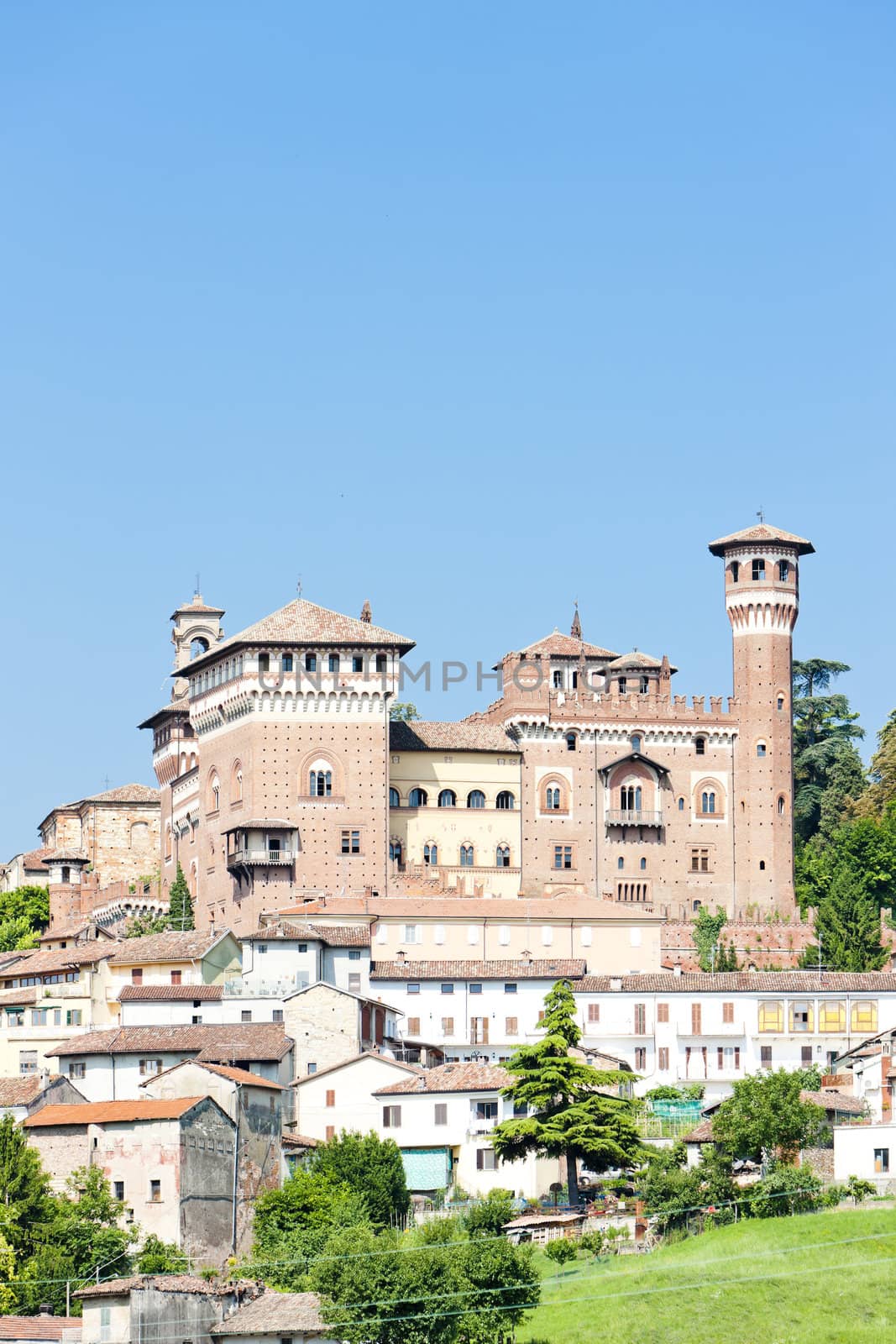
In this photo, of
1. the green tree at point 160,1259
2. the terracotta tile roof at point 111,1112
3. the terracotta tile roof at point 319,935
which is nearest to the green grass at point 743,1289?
the green tree at point 160,1259

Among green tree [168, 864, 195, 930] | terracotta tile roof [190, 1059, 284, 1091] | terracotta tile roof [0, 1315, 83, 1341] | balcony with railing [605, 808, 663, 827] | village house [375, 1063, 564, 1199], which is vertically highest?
balcony with railing [605, 808, 663, 827]

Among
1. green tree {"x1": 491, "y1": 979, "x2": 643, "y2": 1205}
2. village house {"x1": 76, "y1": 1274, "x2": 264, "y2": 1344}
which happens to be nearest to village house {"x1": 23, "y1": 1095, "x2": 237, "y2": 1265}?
green tree {"x1": 491, "y1": 979, "x2": 643, "y2": 1205}

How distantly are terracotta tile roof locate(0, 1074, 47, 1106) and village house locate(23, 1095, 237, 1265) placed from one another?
16.1 feet

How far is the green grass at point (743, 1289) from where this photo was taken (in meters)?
55.9

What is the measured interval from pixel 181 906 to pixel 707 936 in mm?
19202

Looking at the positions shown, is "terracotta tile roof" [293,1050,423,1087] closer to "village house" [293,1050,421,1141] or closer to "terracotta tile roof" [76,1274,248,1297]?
"village house" [293,1050,421,1141]

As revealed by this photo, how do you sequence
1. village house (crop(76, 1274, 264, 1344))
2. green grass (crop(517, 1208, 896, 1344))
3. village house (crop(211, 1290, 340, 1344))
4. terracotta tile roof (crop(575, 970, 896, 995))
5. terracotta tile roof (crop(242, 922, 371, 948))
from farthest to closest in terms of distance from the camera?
terracotta tile roof (crop(242, 922, 371, 948))
terracotta tile roof (crop(575, 970, 896, 995))
village house (crop(211, 1290, 340, 1344))
village house (crop(76, 1274, 264, 1344))
green grass (crop(517, 1208, 896, 1344))

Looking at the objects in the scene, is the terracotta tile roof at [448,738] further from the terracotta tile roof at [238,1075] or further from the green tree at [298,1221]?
the green tree at [298,1221]

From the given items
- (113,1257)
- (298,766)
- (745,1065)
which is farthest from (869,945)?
(113,1257)

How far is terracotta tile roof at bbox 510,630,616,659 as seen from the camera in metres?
111

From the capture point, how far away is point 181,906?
10219 centimetres

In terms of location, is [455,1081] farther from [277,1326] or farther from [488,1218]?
[277,1326]

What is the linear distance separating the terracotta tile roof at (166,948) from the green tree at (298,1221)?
57.1ft

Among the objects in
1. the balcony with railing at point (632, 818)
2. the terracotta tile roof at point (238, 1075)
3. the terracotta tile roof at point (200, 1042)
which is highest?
the balcony with railing at point (632, 818)
